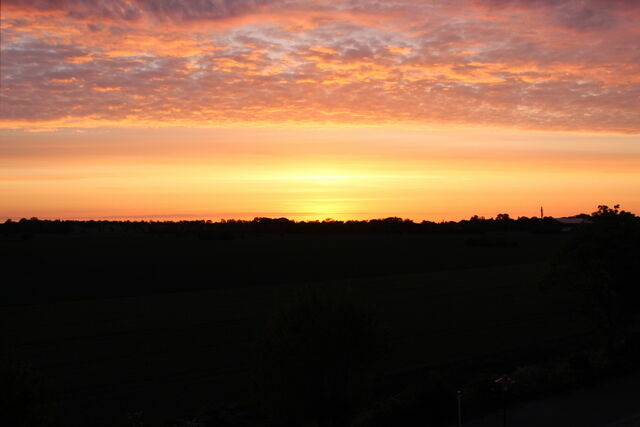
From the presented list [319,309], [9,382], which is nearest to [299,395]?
[319,309]

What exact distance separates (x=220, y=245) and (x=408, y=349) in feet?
222

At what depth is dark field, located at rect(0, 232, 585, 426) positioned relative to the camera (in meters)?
24.9

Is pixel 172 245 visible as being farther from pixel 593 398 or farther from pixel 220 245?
pixel 593 398

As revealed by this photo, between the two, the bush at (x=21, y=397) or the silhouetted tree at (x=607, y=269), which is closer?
the bush at (x=21, y=397)

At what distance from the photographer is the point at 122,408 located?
2205 centimetres

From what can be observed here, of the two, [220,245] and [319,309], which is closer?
[319,309]

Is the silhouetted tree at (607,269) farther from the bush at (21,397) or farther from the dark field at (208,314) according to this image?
the bush at (21,397)

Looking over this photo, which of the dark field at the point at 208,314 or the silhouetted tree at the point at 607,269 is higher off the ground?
the silhouetted tree at the point at 607,269

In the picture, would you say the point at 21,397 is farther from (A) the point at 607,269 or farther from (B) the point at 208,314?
(B) the point at 208,314

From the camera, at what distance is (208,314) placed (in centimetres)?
4247

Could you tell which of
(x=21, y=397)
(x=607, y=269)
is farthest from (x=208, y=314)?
(x=21, y=397)

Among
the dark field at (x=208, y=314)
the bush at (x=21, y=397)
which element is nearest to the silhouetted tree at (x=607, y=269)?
the dark field at (x=208, y=314)

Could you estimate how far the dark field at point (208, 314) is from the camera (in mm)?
24859

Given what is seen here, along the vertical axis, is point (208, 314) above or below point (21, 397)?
below
